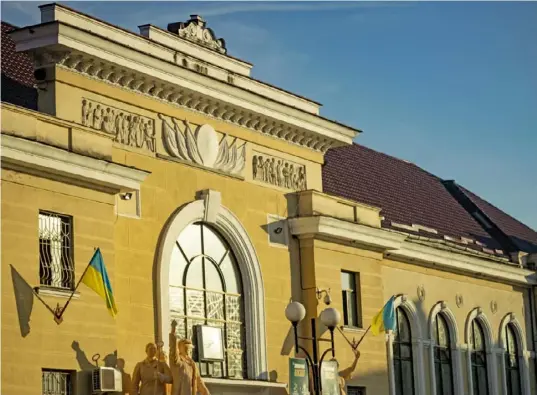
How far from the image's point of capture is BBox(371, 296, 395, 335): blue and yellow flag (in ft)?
103

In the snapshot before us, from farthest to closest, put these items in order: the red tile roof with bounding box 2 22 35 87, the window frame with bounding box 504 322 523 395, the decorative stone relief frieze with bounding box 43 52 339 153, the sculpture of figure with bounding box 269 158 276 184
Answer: the window frame with bounding box 504 322 523 395 < the sculpture of figure with bounding box 269 158 276 184 < the red tile roof with bounding box 2 22 35 87 < the decorative stone relief frieze with bounding box 43 52 339 153

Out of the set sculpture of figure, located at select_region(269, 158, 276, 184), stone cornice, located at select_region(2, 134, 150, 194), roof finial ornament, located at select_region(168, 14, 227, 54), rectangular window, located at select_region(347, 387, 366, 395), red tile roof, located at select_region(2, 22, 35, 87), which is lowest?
rectangular window, located at select_region(347, 387, 366, 395)

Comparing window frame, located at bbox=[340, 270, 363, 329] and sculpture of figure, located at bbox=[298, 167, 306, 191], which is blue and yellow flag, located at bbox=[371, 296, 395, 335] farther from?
sculpture of figure, located at bbox=[298, 167, 306, 191]

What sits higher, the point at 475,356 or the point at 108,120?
the point at 108,120

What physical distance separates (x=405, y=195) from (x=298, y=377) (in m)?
13.4

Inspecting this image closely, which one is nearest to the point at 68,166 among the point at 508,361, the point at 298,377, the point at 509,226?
the point at 298,377

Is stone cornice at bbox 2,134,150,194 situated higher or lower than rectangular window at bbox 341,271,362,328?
higher

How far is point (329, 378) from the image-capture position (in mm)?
28438

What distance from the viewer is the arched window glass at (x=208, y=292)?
88.0 ft

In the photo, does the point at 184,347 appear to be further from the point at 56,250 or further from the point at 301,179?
the point at 301,179

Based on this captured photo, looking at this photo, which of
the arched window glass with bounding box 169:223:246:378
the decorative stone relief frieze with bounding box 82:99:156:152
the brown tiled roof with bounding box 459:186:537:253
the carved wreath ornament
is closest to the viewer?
the decorative stone relief frieze with bounding box 82:99:156:152

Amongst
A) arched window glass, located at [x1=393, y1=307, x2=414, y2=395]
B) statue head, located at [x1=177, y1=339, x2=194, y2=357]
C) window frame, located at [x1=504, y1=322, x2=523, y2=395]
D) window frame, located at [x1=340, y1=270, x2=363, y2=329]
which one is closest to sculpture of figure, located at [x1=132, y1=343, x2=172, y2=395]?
statue head, located at [x1=177, y1=339, x2=194, y2=357]

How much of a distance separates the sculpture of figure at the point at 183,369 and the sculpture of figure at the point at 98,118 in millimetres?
3560

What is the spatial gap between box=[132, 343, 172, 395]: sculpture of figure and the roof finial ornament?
252 inches
